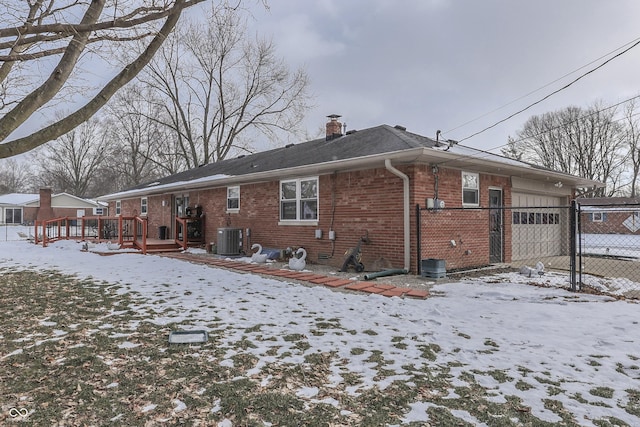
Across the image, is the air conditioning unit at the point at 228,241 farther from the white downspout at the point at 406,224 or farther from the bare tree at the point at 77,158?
the bare tree at the point at 77,158

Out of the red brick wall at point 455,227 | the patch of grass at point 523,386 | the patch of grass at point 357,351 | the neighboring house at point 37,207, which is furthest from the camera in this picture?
Answer: the neighboring house at point 37,207

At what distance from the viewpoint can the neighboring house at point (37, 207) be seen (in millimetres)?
37219

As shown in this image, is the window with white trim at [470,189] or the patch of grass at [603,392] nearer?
the patch of grass at [603,392]

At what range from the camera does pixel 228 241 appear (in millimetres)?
11906

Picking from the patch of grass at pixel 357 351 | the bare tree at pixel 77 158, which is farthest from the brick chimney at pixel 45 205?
the patch of grass at pixel 357 351

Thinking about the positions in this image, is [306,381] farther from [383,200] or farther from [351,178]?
[351,178]

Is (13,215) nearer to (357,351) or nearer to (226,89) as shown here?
(226,89)

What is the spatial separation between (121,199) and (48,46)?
17740 millimetres

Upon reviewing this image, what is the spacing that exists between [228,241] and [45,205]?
36.0 m

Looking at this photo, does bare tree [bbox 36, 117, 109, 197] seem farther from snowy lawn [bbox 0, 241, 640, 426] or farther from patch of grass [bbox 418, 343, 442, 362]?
patch of grass [bbox 418, 343, 442, 362]

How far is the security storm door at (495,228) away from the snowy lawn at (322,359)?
158 inches

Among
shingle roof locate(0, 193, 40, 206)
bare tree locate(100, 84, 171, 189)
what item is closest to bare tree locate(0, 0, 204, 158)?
bare tree locate(100, 84, 171, 189)

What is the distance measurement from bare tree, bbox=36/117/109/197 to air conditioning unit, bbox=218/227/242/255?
44.9m

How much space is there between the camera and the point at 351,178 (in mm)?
9180
